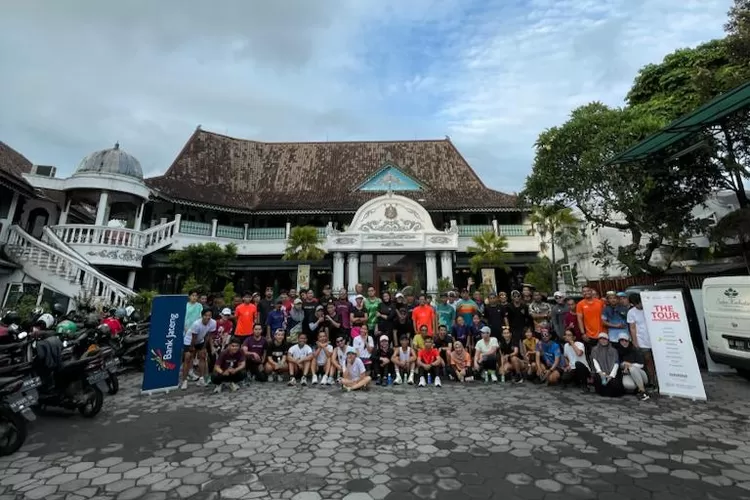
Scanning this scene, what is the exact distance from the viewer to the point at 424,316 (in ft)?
24.7

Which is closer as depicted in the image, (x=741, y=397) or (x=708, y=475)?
(x=708, y=475)

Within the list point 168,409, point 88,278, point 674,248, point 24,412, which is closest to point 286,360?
point 168,409

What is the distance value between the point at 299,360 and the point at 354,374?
117 centimetres

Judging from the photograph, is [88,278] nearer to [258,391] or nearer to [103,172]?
[103,172]

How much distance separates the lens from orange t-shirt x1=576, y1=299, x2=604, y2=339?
6.38 meters

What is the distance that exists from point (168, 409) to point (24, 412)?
5.23 feet

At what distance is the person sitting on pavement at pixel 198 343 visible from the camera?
6.50 metres

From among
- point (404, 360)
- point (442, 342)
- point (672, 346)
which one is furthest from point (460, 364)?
point (672, 346)

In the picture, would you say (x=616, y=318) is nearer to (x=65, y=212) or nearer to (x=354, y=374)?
(x=354, y=374)

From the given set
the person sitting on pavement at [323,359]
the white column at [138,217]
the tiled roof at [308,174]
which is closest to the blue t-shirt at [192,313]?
the person sitting on pavement at [323,359]

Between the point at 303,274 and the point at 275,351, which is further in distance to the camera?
the point at 303,274

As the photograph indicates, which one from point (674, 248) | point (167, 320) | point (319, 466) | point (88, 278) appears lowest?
point (319, 466)

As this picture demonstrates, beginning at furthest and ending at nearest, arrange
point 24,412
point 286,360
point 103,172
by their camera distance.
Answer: point 103,172
point 286,360
point 24,412

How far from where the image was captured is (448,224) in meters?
19.6
